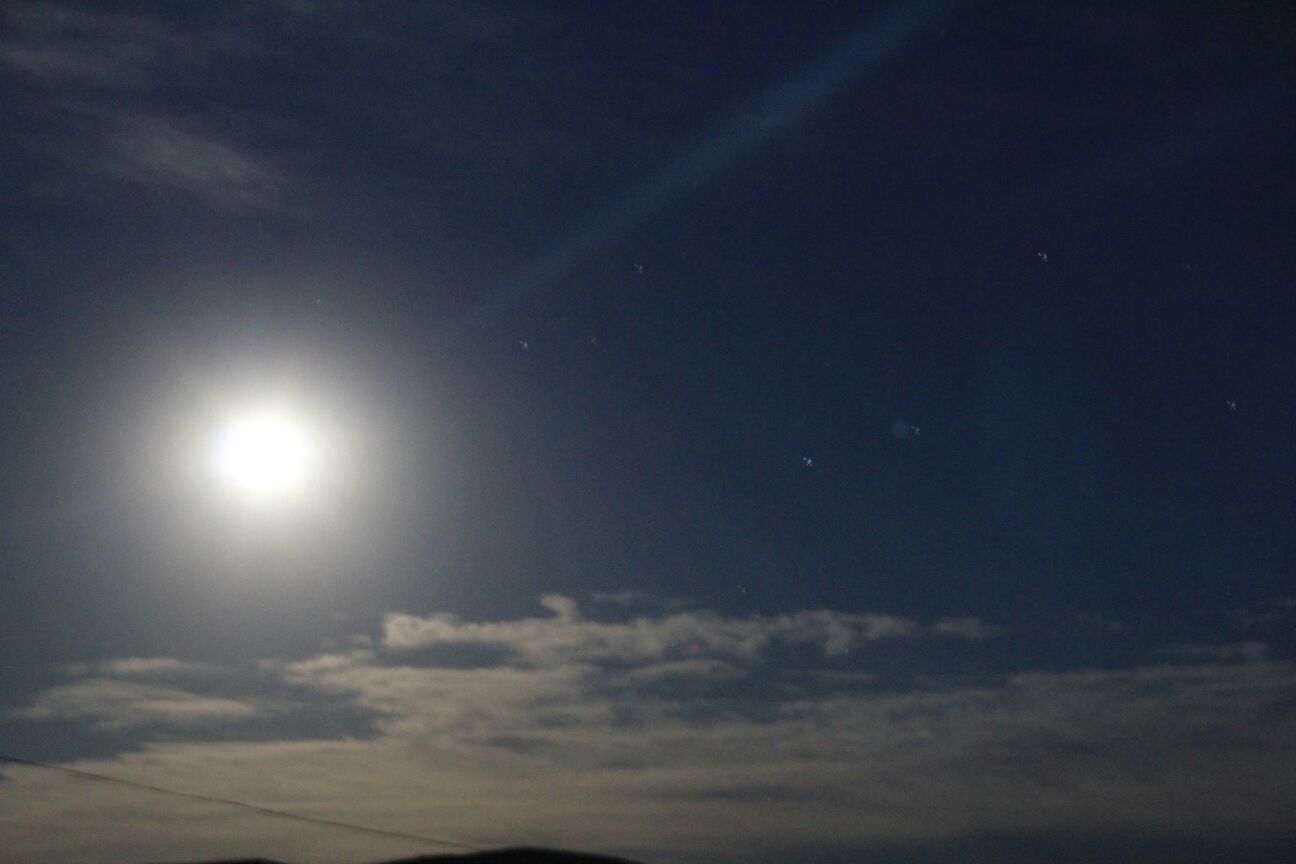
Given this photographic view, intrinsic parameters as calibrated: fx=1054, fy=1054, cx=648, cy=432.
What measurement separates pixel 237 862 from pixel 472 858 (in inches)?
247

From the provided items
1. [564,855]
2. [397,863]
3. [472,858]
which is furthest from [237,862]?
[564,855]

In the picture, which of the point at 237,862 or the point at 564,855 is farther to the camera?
the point at 564,855

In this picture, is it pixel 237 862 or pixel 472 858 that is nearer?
pixel 237 862

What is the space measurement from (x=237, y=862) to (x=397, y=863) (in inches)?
165

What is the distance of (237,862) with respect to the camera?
27.8 meters

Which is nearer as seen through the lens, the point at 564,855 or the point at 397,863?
the point at 397,863

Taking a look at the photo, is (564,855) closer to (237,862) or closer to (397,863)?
(397,863)

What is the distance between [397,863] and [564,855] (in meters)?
5.03

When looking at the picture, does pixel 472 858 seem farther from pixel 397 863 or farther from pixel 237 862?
pixel 237 862

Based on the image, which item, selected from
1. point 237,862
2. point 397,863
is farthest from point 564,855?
point 237,862

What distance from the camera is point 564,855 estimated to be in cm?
3148

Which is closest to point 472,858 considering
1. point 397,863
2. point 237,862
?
point 397,863

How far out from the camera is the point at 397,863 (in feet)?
96.0
